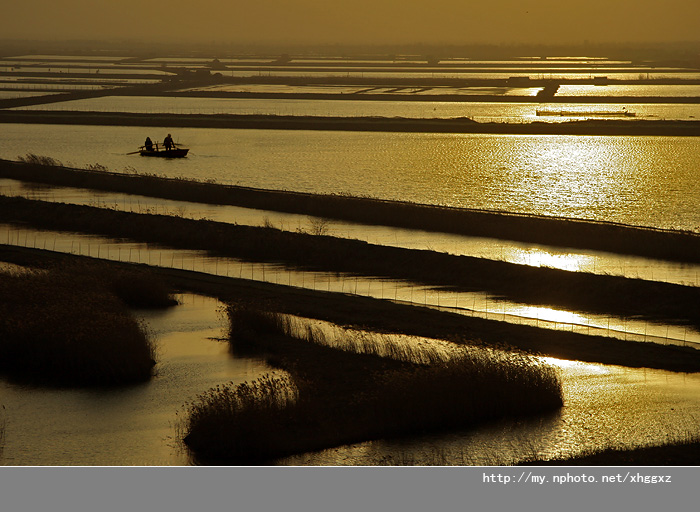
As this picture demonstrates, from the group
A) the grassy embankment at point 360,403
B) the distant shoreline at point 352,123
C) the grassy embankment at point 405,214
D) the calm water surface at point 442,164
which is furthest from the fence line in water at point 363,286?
the distant shoreline at point 352,123

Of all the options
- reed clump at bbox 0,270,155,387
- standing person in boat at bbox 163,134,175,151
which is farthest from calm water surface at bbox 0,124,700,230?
reed clump at bbox 0,270,155,387

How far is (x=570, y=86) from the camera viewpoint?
235 ft

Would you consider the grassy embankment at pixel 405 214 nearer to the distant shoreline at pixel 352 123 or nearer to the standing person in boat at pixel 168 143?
the standing person in boat at pixel 168 143

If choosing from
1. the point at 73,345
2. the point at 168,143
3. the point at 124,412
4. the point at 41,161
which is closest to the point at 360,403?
the point at 124,412

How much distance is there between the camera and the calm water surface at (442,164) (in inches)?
1070

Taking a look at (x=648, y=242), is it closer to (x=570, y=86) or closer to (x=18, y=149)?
(x=18, y=149)

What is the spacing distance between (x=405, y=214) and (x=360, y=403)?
1306cm

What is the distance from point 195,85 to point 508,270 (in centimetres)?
6137

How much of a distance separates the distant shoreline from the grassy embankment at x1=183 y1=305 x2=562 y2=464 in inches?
1276

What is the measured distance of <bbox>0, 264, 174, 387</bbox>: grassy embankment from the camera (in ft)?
42.8

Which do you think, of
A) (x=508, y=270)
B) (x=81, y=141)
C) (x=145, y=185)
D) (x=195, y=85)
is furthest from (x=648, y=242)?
(x=195, y=85)

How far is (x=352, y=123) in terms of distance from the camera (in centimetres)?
4700

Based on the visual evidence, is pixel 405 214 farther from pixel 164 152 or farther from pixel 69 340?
pixel 164 152

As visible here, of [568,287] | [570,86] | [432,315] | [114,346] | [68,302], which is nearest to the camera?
[114,346]
